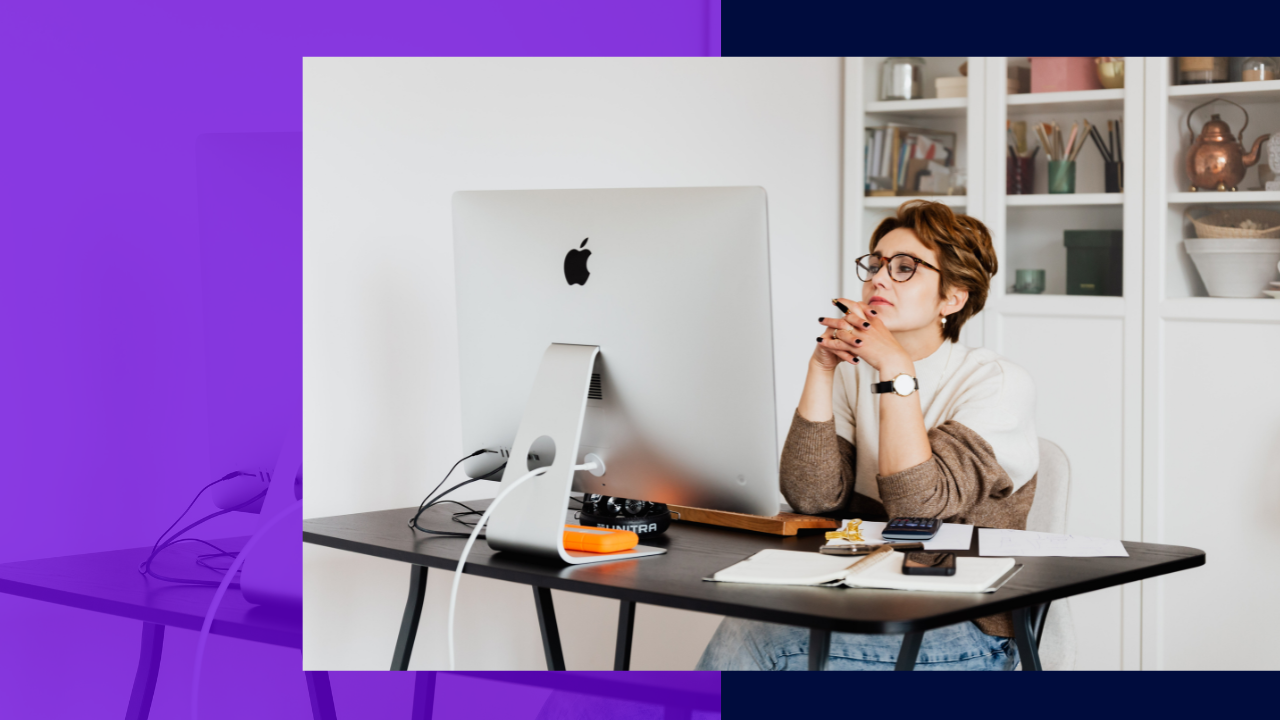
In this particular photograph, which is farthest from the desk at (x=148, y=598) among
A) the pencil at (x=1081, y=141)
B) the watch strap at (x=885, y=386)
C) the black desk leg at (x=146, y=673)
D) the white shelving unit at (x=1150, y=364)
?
the pencil at (x=1081, y=141)

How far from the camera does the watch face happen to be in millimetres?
1639

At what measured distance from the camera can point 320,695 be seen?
997mm

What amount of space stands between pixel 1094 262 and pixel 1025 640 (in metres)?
1.94

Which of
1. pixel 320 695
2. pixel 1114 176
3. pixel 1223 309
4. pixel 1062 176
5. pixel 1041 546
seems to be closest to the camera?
pixel 320 695

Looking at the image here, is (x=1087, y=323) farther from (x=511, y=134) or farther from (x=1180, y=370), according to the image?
(x=511, y=134)

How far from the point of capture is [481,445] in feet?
5.29

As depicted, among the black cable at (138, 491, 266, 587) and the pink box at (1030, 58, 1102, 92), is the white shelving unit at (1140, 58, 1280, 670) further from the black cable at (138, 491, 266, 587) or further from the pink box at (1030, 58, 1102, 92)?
the black cable at (138, 491, 266, 587)

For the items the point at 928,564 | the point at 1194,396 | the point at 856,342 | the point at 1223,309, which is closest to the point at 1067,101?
the point at 1223,309

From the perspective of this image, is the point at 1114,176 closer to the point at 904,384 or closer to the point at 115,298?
the point at 904,384

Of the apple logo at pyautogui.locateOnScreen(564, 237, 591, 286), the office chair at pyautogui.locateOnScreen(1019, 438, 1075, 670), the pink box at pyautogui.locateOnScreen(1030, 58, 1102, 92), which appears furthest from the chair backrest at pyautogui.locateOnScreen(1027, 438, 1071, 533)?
the pink box at pyautogui.locateOnScreen(1030, 58, 1102, 92)

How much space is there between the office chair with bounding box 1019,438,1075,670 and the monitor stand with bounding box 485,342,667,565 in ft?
1.96

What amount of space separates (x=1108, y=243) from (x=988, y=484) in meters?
1.69

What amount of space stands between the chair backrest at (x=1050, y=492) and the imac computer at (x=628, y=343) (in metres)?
0.67

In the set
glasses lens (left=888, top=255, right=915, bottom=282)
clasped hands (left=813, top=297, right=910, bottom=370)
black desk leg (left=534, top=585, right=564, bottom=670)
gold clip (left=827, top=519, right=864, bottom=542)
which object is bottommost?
black desk leg (left=534, top=585, right=564, bottom=670)
